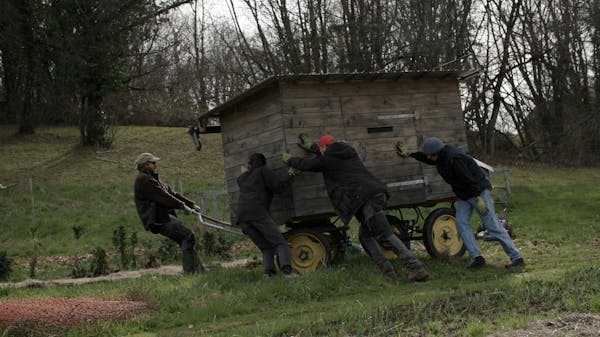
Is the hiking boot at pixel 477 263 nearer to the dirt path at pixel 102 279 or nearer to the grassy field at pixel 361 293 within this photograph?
the grassy field at pixel 361 293

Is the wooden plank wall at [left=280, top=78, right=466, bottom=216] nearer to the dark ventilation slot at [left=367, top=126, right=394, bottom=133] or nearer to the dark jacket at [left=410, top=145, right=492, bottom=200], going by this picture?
the dark ventilation slot at [left=367, top=126, right=394, bottom=133]

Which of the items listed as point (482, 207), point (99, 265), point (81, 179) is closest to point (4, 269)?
point (99, 265)

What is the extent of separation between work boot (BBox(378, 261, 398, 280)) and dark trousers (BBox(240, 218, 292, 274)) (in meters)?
1.25

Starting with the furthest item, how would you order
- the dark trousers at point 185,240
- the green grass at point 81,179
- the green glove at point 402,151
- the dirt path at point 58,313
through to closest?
1. the green grass at point 81,179
2. the dark trousers at point 185,240
3. the green glove at point 402,151
4. the dirt path at point 58,313

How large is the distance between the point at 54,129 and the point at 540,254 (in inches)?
996

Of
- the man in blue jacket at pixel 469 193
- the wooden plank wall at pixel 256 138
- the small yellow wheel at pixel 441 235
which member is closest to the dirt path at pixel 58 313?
the wooden plank wall at pixel 256 138

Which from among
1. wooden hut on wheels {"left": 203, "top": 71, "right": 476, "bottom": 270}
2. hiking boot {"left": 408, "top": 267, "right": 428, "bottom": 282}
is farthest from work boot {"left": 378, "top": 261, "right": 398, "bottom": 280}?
wooden hut on wheels {"left": 203, "top": 71, "right": 476, "bottom": 270}

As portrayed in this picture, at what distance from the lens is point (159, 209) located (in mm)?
9320

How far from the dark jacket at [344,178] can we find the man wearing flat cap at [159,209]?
6.98 ft

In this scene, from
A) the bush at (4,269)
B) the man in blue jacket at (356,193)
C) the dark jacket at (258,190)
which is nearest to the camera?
the man in blue jacket at (356,193)

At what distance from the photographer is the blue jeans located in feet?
27.4

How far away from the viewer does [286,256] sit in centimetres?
839

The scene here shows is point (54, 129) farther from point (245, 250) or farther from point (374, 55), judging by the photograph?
point (245, 250)

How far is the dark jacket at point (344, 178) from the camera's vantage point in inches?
318
